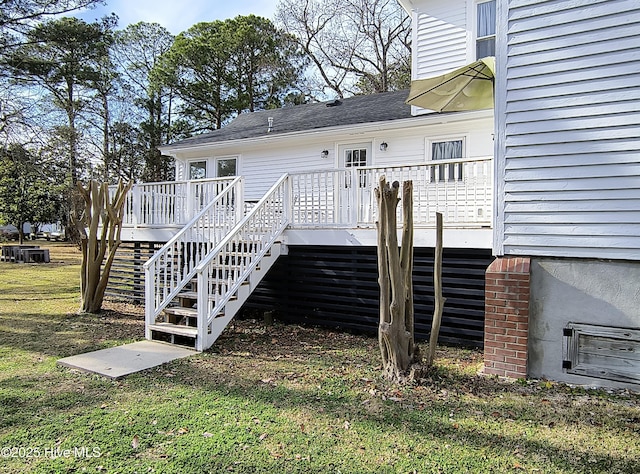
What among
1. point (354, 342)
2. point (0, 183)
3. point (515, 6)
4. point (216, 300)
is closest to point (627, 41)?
point (515, 6)

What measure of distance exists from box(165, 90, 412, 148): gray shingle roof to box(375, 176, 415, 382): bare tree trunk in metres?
5.43

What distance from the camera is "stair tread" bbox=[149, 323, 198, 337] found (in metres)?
5.54

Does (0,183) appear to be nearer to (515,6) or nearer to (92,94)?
(92,94)

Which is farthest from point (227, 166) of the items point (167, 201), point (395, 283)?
point (395, 283)

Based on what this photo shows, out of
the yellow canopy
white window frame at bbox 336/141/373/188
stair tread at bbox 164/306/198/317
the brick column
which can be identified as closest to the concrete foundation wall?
the brick column

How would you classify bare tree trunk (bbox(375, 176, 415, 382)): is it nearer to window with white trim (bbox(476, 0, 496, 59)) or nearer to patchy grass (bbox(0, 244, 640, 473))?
patchy grass (bbox(0, 244, 640, 473))

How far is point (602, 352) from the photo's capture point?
4.13 meters

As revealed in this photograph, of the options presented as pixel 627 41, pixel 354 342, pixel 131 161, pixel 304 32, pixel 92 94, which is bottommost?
pixel 354 342

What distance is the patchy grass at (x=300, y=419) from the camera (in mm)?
2867

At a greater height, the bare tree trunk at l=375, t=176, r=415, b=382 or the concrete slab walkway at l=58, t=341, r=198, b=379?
the bare tree trunk at l=375, t=176, r=415, b=382

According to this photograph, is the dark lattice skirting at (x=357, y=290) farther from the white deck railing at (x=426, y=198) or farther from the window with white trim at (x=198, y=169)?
the window with white trim at (x=198, y=169)

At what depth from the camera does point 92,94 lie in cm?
2798

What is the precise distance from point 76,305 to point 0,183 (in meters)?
19.4

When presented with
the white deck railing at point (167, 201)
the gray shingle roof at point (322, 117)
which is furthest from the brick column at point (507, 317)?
the gray shingle roof at point (322, 117)
